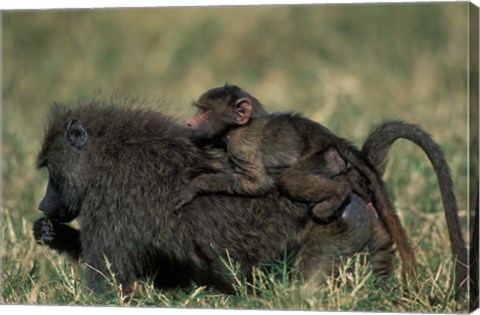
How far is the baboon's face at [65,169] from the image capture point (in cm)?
532

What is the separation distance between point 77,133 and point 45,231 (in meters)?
0.56

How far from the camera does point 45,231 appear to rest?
5535mm

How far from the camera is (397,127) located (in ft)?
17.1

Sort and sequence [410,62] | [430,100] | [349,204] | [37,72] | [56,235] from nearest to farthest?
1. [349,204]
2. [56,235]
3. [430,100]
4. [410,62]
5. [37,72]

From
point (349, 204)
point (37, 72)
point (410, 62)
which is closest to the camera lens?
point (349, 204)

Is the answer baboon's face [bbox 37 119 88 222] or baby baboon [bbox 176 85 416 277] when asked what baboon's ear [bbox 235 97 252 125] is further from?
baboon's face [bbox 37 119 88 222]

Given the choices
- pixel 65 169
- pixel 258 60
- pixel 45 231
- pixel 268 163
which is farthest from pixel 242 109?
pixel 258 60

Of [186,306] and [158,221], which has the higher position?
[158,221]

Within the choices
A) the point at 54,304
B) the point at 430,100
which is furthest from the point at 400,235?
the point at 430,100

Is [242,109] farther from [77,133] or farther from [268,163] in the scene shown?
[77,133]

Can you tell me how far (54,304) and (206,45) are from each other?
6.00 m

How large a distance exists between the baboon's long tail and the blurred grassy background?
2789mm

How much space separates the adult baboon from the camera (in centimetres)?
509

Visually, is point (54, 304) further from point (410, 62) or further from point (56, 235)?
point (410, 62)
